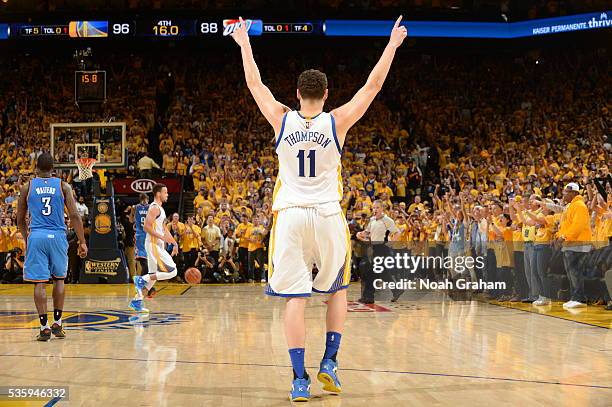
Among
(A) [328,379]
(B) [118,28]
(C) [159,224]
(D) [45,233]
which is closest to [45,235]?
(D) [45,233]

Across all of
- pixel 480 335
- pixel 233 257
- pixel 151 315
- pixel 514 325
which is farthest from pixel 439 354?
pixel 233 257

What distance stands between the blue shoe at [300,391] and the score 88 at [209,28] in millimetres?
21544

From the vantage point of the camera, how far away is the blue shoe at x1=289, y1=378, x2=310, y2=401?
4875mm

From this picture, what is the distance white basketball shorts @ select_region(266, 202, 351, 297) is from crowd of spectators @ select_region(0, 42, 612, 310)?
11327 millimetres

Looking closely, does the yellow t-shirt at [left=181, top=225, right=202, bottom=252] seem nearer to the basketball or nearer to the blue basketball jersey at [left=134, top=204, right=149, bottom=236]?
the basketball

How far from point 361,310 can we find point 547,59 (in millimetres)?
19468

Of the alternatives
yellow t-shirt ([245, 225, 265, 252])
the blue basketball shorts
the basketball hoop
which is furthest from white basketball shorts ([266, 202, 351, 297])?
the basketball hoop

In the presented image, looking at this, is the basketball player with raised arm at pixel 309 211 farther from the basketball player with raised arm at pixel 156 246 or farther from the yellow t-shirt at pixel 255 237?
the yellow t-shirt at pixel 255 237

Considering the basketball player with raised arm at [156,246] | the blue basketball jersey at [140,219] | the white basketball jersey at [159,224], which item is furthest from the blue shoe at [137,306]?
the blue basketball jersey at [140,219]

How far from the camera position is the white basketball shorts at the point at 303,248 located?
5.10m

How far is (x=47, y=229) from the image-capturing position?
8211 millimetres

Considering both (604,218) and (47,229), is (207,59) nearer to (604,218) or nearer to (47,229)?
(604,218)

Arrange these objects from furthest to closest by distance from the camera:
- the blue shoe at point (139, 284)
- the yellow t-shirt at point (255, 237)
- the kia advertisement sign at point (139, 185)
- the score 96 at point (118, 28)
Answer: the score 96 at point (118, 28) → the kia advertisement sign at point (139, 185) → the yellow t-shirt at point (255, 237) → the blue shoe at point (139, 284)

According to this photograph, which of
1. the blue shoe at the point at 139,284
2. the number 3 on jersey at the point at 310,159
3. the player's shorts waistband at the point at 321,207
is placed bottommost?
the blue shoe at the point at 139,284
